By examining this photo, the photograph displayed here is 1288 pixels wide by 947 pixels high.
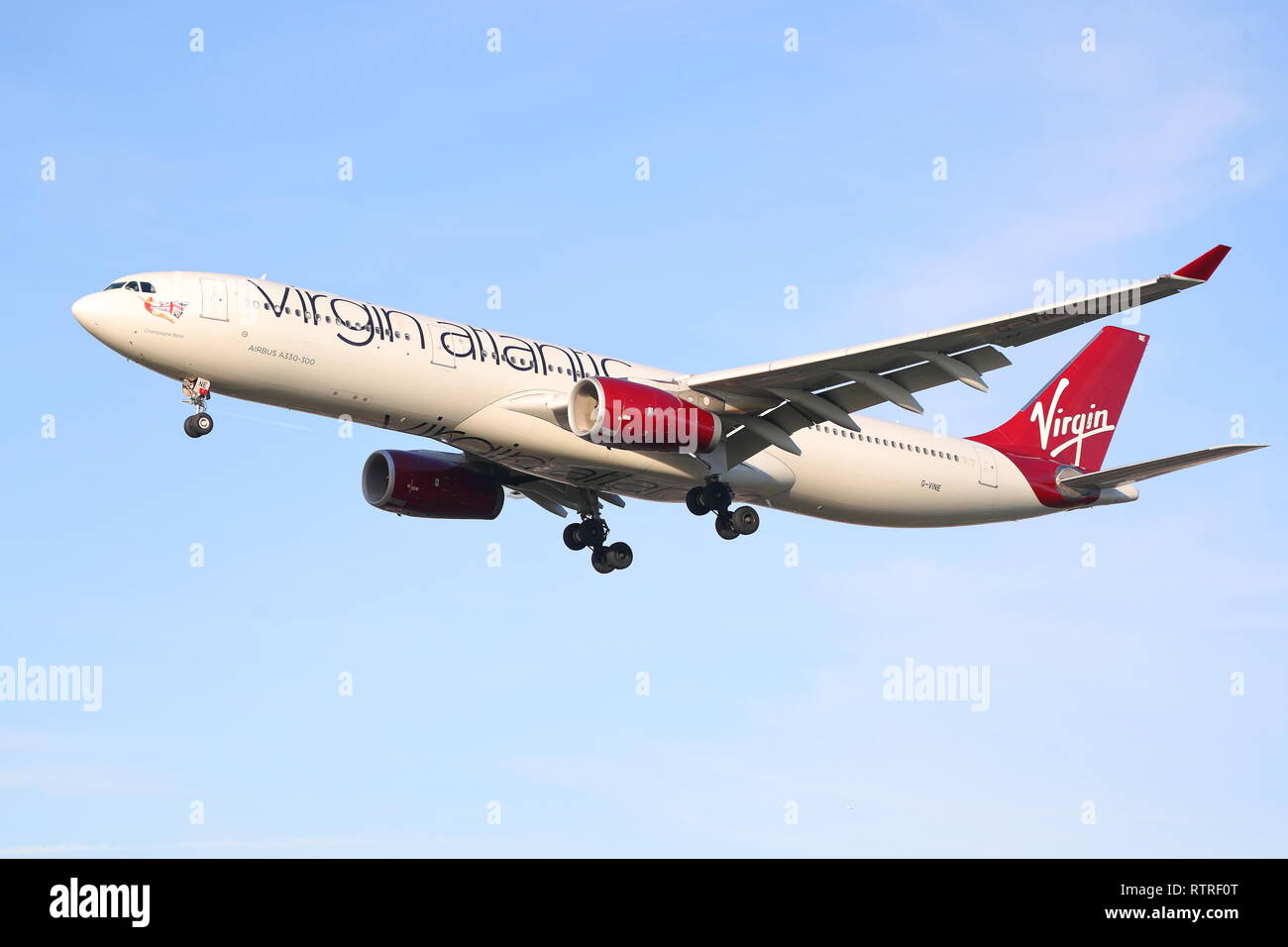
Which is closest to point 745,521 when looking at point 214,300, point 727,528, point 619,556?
point 727,528

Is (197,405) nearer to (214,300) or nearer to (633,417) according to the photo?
(214,300)

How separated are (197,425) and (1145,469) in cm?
2163

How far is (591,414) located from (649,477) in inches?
135

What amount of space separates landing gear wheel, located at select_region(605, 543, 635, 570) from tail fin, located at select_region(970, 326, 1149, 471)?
407 inches

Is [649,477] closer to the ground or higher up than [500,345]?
closer to the ground

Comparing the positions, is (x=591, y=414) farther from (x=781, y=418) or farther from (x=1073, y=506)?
(x=1073, y=506)

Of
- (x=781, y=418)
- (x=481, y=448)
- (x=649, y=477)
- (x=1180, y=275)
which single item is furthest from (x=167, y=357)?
(x=1180, y=275)

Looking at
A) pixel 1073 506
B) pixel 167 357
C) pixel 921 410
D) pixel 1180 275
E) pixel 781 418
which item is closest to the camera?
pixel 1180 275

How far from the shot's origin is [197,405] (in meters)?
30.6

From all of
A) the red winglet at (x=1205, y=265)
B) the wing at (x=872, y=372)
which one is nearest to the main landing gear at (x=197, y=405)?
the wing at (x=872, y=372)

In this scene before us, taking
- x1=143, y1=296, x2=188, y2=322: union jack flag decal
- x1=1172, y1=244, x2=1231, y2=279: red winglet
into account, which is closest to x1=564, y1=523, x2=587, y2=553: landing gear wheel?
x1=143, y1=296, x2=188, y2=322: union jack flag decal

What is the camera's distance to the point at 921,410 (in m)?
32.2

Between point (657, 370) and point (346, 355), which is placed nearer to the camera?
point (346, 355)

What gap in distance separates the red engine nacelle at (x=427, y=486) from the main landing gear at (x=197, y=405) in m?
7.15
